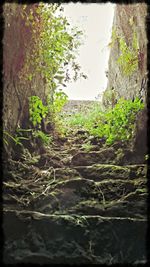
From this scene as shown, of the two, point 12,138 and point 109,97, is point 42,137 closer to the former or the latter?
point 12,138

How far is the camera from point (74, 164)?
163 inches

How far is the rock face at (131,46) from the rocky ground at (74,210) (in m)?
1.05

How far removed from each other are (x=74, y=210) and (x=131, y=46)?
9.73 feet

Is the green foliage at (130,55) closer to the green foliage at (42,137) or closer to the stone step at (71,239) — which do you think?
the green foliage at (42,137)

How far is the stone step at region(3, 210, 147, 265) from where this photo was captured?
8.10 ft

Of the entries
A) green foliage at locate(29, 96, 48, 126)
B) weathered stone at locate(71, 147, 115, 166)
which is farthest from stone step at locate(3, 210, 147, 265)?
green foliage at locate(29, 96, 48, 126)

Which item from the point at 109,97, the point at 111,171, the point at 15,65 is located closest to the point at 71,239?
the point at 111,171

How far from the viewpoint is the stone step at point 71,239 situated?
247 cm

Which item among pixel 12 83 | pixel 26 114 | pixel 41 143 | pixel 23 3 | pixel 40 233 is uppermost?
pixel 23 3

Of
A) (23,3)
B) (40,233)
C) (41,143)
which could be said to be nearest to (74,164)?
(41,143)

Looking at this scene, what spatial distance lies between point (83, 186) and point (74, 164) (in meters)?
0.74

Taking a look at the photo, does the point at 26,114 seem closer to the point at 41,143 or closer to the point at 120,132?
the point at 41,143

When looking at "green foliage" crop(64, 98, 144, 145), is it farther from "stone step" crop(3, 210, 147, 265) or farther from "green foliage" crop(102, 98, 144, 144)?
"stone step" crop(3, 210, 147, 265)

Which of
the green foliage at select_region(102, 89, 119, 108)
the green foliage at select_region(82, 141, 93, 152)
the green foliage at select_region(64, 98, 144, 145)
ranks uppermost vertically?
the green foliage at select_region(102, 89, 119, 108)
